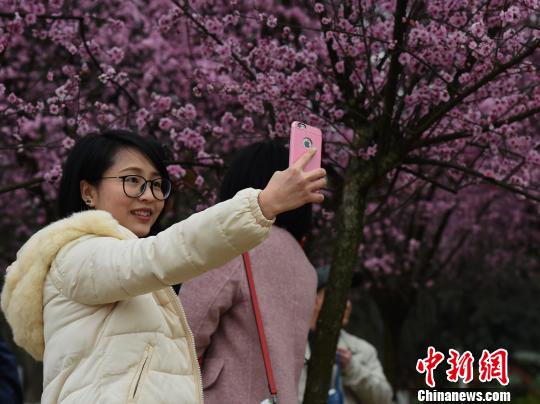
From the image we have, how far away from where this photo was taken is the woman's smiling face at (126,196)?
221 centimetres

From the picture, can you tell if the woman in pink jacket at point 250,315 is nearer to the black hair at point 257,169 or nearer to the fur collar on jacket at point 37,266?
the black hair at point 257,169

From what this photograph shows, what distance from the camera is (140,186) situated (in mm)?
2240

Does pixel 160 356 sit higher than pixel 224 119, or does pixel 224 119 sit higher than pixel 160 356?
pixel 224 119

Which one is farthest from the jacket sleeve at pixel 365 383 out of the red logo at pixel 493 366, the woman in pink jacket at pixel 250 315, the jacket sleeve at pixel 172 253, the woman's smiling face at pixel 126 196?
the jacket sleeve at pixel 172 253

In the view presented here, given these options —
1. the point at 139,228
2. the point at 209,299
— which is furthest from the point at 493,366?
the point at 139,228

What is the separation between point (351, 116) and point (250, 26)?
7.39 feet

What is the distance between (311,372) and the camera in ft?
11.8

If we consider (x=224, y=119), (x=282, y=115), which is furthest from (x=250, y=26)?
(x=282, y=115)

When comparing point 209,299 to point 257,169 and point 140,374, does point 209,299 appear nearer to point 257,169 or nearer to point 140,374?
point 257,169

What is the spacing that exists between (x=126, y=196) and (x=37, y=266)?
33 centimetres

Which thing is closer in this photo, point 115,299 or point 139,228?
point 115,299

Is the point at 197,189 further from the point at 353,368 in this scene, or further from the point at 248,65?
the point at 353,368

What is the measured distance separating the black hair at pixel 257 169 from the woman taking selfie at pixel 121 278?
484 millimetres

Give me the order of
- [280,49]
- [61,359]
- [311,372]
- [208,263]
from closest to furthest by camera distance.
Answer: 1. [208,263]
2. [61,359]
3. [311,372]
4. [280,49]
